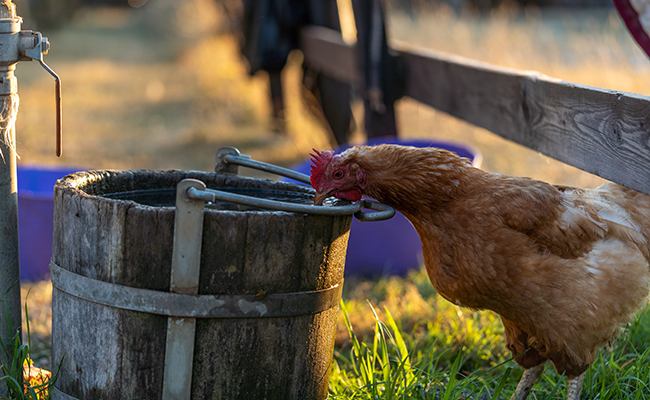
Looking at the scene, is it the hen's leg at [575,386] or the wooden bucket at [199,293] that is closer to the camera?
the wooden bucket at [199,293]

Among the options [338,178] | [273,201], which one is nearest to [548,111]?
[338,178]

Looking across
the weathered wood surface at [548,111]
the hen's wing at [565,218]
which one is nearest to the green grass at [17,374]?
the hen's wing at [565,218]

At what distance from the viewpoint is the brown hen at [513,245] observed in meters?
1.93

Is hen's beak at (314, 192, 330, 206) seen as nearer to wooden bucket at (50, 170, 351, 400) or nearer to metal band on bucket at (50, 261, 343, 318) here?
wooden bucket at (50, 170, 351, 400)

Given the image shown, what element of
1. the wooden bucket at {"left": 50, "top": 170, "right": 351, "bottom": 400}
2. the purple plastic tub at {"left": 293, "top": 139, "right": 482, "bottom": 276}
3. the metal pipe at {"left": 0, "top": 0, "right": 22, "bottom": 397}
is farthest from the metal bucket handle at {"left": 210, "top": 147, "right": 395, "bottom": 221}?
the purple plastic tub at {"left": 293, "top": 139, "right": 482, "bottom": 276}

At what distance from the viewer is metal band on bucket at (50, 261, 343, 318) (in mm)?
1678

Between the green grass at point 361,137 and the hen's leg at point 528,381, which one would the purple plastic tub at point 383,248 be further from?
the hen's leg at point 528,381

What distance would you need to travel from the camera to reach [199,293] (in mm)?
1697

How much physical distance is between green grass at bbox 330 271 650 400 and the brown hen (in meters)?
0.26

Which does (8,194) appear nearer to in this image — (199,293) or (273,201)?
(199,293)

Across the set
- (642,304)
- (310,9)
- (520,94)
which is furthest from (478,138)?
(642,304)

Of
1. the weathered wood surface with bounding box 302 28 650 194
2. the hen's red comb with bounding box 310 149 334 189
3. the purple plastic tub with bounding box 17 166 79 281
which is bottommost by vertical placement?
the purple plastic tub with bounding box 17 166 79 281

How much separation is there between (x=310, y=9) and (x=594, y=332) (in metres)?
5.31

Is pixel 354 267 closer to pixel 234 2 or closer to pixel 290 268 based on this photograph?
pixel 290 268
